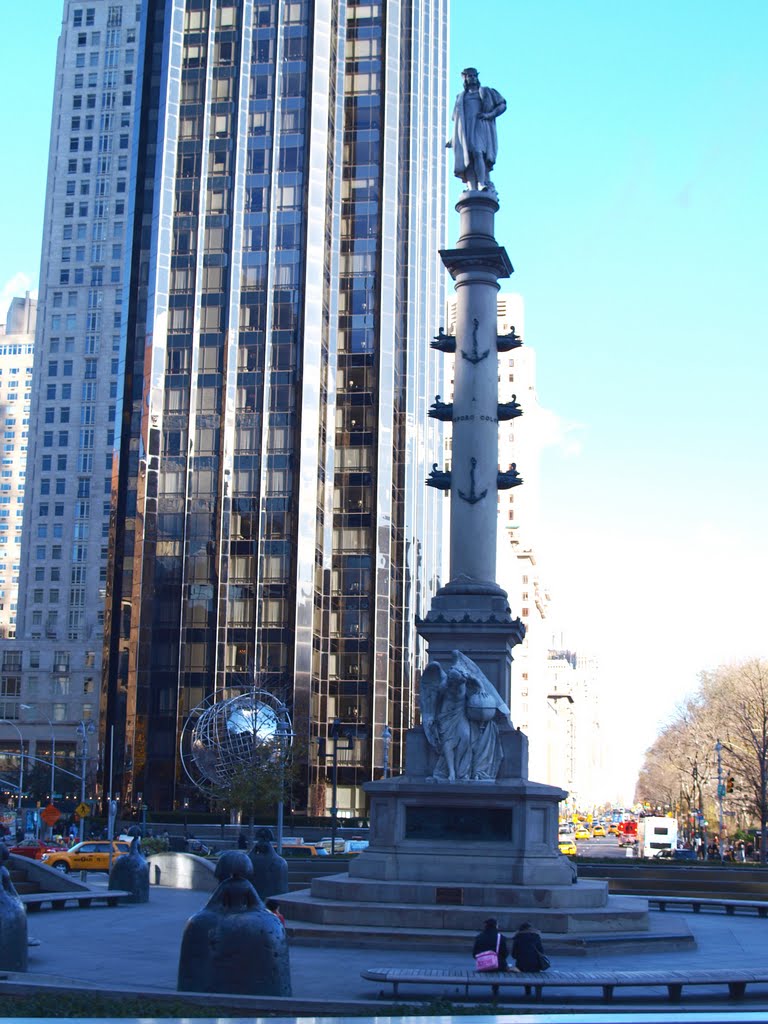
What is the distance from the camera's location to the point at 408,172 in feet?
338

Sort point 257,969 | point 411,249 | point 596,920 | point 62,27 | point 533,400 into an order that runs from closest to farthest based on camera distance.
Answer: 1. point 257,969
2. point 596,920
3. point 411,249
4. point 62,27
5. point 533,400

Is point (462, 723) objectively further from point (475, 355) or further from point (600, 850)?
point (600, 850)

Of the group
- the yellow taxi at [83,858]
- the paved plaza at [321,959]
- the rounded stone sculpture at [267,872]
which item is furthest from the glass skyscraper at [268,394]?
the paved plaza at [321,959]

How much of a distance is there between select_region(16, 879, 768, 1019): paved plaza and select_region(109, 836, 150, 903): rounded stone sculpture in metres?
2.59

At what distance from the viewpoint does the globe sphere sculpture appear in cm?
6544

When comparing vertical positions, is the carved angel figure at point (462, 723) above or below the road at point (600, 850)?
above

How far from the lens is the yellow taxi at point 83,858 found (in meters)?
48.4

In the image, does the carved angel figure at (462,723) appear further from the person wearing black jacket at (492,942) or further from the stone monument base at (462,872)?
the person wearing black jacket at (492,942)

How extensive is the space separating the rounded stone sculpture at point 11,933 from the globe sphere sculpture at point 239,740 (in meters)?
45.5

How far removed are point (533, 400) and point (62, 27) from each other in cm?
8029

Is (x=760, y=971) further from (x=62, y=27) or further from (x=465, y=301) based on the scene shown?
(x=62, y=27)

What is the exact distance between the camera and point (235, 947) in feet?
46.1

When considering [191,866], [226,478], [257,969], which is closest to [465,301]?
[191,866]

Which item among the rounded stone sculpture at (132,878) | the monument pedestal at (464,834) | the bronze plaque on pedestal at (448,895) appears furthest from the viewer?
the rounded stone sculpture at (132,878)
